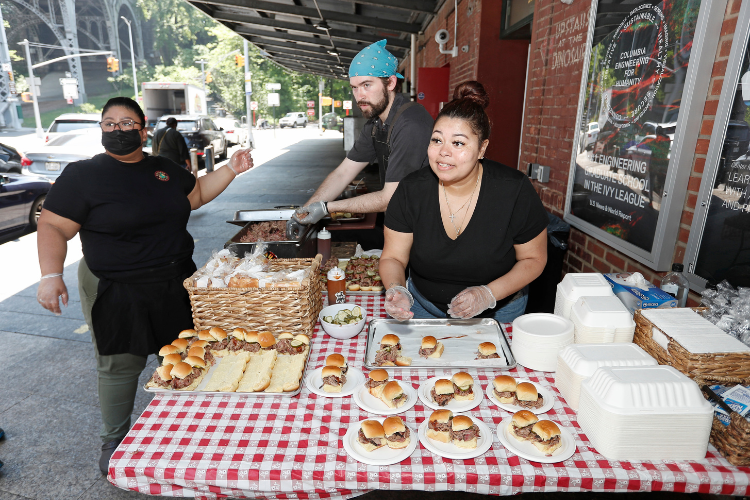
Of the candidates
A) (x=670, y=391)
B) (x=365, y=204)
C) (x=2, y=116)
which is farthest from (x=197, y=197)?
(x=2, y=116)

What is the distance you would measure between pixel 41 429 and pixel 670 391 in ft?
13.0

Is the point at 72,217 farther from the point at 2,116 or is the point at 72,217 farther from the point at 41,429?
the point at 2,116

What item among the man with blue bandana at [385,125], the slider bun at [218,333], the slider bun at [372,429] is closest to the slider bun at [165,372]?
the slider bun at [218,333]

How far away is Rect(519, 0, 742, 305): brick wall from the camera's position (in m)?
2.34

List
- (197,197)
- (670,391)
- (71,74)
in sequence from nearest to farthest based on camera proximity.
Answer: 1. (670,391)
2. (197,197)
3. (71,74)

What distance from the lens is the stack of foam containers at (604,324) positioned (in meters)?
1.95

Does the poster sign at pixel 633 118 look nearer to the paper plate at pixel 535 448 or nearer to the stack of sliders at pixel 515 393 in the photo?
the stack of sliders at pixel 515 393

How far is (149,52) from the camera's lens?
7438 cm

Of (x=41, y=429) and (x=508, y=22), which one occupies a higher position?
(x=508, y=22)

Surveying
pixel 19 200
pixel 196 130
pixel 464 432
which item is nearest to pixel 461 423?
pixel 464 432

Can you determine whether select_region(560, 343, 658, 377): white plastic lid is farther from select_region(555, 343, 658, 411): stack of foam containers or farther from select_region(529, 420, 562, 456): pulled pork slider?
select_region(529, 420, 562, 456): pulled pork slider

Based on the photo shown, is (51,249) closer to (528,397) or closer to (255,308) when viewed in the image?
(255,308)

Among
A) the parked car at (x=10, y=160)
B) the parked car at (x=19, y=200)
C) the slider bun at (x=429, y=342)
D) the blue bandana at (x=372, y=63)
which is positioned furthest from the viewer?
the parked car at (x=10, y=160)

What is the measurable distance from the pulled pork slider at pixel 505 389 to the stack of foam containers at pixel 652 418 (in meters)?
0.35
